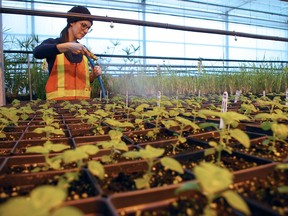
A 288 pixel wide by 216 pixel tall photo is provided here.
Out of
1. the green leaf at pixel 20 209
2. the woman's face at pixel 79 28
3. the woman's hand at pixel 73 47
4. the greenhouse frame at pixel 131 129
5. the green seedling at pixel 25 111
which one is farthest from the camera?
the woman's face at pixel 79 28

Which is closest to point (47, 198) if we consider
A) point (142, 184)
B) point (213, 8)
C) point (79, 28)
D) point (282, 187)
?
point (142, 184)

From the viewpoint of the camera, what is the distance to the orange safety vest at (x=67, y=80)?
3061 mm

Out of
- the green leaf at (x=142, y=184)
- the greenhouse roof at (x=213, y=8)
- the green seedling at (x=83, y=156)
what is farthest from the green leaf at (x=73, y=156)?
the greenhouse roof at (x=213, y=8)

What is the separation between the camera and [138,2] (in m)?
11.2

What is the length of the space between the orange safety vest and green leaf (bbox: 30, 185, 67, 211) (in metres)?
2.82

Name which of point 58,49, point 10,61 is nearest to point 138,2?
point 10,61

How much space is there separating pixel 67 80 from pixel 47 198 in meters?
2.86

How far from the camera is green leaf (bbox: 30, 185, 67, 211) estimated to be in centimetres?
38

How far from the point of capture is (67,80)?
310cm

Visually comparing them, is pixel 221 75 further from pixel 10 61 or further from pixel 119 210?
pixel 119 210

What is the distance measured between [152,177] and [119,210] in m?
0.23

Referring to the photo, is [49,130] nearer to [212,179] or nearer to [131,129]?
[131,129]

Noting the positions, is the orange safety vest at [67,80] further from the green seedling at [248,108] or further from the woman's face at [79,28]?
the green seedling at [248,108]

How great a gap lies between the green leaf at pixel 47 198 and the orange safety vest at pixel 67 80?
2.82m
